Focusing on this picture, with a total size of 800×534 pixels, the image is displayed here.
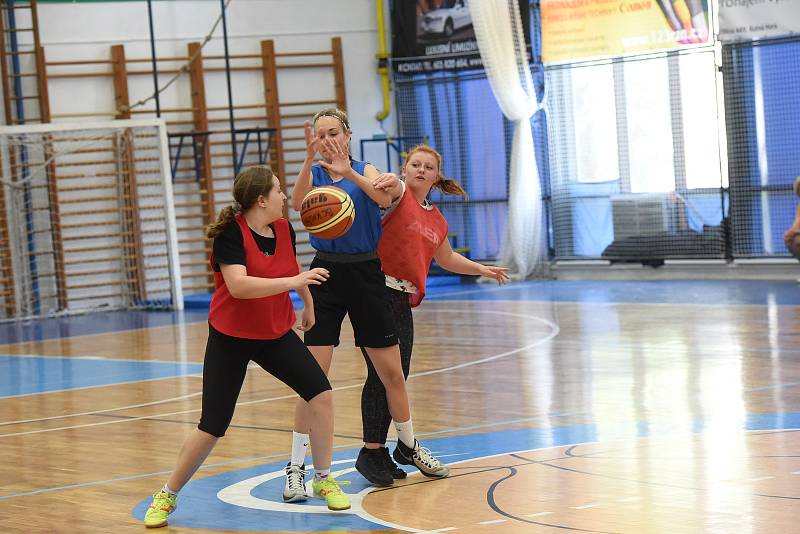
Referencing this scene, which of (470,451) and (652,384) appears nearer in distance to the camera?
(470,451)

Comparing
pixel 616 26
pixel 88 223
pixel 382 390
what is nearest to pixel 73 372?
pixel 382 390

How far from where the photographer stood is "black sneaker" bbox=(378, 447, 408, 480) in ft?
17.2

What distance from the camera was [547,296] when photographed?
1439cm

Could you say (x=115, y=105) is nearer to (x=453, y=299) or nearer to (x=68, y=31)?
(x=68, y=31)

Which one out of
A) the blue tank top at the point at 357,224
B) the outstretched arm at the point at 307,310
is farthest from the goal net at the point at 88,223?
the outstretched arm at the point at 307,310

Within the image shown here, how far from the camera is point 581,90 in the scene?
1670cm

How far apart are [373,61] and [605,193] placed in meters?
4.52

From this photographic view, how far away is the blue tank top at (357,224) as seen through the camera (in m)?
5.02

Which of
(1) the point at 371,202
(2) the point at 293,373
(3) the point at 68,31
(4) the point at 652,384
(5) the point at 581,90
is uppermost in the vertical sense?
(3) the point at 68,31

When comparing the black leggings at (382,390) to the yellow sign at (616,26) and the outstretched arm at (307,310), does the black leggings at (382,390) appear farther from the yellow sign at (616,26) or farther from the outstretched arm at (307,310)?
the yellow sign at (616,26)

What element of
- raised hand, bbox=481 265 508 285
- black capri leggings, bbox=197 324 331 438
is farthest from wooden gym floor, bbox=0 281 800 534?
raised hand, bbox=481 265 508 285

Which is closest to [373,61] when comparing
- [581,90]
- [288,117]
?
[288,117]

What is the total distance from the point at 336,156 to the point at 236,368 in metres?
0.92

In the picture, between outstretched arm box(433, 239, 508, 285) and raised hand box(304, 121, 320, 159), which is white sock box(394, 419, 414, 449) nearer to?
outstretched arm box(433, 239, 508, 285)
